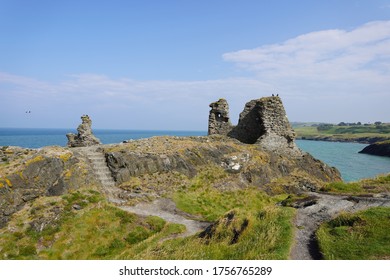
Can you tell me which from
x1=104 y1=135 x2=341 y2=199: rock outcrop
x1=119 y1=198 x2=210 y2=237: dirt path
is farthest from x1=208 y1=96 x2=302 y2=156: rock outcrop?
x1=119 y1=198 x2=210 y2=237: dirt path

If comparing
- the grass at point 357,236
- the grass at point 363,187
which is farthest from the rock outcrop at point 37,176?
the grass at point 363,187

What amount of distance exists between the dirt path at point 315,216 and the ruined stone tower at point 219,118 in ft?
88.1

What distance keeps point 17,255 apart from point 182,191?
14.2 m

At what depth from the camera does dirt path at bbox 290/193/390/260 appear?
11680 mm

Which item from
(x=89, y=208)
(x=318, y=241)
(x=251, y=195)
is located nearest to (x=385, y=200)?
(x=318, y=241)

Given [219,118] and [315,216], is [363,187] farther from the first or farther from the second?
[219,118]

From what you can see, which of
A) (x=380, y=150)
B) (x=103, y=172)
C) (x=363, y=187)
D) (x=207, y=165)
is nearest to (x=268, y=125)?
(x=207, y=165)

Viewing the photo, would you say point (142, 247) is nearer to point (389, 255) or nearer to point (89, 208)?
point (89, 208)

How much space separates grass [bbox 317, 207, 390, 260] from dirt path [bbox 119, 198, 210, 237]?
9.09 meters

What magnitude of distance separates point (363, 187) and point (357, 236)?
1268 cm

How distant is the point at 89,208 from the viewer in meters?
21.1

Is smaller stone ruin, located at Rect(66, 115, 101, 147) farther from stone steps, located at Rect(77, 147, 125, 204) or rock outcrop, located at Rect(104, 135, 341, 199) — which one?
rock outcrop, located at Rect(104, 135, 341, 199)

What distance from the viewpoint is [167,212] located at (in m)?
22.9

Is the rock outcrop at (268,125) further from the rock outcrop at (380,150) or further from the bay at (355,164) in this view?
the rock outcrop at (380,150)
